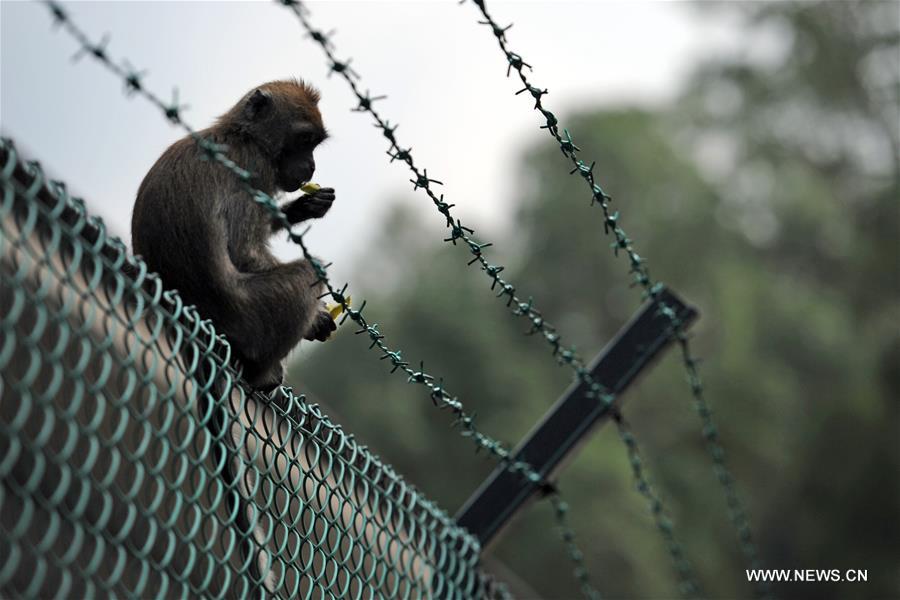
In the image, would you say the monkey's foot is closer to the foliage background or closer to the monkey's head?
the monkey's head

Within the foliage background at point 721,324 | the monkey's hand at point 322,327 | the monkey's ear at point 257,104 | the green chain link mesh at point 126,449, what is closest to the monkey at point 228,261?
the monkey's hand at point 322,327

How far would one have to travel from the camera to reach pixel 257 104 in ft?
17.2

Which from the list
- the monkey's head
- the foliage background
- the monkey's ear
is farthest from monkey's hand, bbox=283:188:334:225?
the foliage background

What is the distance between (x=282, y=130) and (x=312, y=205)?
633 mm

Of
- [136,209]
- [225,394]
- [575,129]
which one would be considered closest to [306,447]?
[225,394]

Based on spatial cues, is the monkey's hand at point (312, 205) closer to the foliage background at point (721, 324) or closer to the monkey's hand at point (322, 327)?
the monkey's hand at point (322, 327)

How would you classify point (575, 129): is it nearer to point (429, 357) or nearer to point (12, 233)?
point (429, 357)

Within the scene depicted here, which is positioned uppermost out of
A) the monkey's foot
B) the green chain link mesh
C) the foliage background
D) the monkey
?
the foliage background

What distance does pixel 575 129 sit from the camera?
140 ft

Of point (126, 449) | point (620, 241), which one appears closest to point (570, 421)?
point (620, 241)

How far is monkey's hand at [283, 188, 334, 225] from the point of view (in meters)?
4.74

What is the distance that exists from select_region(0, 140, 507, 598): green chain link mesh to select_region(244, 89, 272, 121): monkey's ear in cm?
161

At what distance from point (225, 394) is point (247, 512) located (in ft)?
1.35

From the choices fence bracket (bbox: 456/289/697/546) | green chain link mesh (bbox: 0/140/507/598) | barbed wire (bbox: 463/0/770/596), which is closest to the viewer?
green chain link mesh (bbox: 0/140/507/598)
